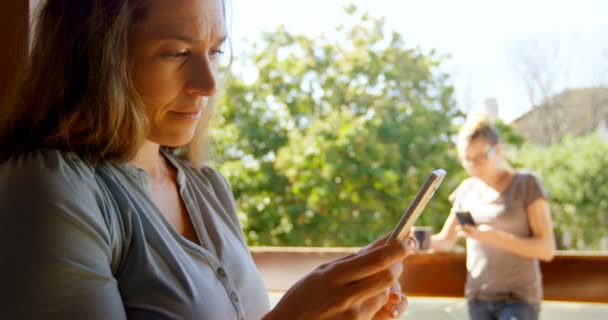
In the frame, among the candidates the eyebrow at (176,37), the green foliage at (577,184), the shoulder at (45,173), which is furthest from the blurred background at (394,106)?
the shoulder at (45,173)

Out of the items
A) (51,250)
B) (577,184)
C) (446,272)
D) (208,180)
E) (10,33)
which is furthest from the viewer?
(577,184)

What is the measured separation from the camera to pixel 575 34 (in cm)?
340

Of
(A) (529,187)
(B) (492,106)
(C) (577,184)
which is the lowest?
(C) (577,184)

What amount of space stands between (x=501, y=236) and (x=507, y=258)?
0.10 metres

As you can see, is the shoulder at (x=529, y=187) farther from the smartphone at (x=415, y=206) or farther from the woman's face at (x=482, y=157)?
the smartphone at (x=415, y=206)

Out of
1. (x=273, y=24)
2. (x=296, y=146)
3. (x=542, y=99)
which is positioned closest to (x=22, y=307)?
(x=542, y=99)

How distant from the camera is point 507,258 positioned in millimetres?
2197

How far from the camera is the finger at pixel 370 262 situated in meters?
0.63

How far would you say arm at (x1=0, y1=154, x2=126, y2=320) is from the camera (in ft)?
1.93

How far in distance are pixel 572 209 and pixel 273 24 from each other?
2527mm

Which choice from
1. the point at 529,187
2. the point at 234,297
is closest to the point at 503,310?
the point at 529,187

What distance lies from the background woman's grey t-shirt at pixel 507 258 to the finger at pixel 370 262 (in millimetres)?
1655

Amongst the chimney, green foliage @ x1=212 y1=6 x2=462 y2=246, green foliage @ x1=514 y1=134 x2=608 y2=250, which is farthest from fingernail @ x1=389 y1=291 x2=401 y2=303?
green foliage @ x1=212 y1=6 x2=462 y2=246

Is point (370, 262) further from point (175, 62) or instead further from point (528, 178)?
point (528, 178)
